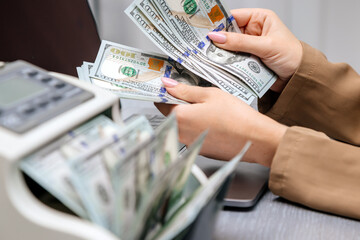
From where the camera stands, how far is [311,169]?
693 millimetres

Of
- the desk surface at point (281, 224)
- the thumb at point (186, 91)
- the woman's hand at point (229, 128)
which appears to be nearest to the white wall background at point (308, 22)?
the thumb at point (186, 91)

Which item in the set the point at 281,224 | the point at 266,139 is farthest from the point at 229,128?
the point at 281,224

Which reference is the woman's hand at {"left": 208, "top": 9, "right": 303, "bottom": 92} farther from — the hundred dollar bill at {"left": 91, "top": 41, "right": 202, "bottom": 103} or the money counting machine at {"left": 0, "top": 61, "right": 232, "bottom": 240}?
the money counting machine at {"left": 0, "top": 61, "right": 232, "bottom": 240}

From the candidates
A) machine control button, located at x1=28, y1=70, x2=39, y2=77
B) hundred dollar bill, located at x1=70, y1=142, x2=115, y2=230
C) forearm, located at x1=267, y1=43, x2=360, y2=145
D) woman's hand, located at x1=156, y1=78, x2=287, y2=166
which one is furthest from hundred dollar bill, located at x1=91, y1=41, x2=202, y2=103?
hundred dollar bill, located at x1=70, y1=142, x2=115, y2=230

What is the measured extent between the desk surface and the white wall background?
864mm

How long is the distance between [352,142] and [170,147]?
0.61 m

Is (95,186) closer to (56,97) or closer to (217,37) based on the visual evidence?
(56,97)

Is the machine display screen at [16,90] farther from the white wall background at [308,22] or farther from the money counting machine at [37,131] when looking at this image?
the white wall background at [308,22]

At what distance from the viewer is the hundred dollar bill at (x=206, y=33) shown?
3.02ft

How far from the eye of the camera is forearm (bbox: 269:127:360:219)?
0.69 m

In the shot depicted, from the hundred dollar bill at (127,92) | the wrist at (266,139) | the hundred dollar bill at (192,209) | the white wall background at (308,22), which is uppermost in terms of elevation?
the hundred dollar bill at (192,209)

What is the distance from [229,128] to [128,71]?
0.29 metres

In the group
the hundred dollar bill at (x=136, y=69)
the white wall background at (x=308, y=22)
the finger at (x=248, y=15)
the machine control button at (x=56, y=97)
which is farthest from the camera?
→ the white wall background at (x=308, y=22)

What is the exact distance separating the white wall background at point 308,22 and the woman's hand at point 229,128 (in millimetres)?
721
